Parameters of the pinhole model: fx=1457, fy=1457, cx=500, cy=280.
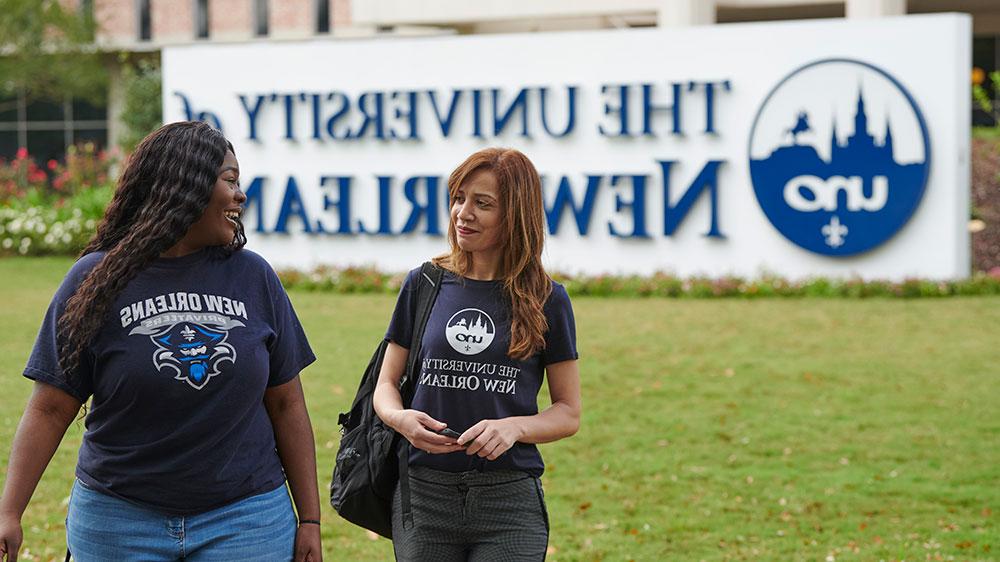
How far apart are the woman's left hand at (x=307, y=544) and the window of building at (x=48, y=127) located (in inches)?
1493

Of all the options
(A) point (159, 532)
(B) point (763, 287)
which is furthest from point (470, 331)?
(B) point (763, 287)

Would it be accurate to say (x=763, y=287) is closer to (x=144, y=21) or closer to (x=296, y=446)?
(x=296, y=446)

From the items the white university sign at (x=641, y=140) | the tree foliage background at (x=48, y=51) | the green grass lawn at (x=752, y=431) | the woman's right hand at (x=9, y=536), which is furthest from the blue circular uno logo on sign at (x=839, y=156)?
the tree foliage background at (x=48, y=51)

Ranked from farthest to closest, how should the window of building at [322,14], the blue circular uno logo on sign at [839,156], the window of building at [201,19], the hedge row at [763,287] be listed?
1. the window of building at [201,19]
2. the window of building at [322,14]
3. the blue circular uno logo on sign at [839,156]
4. the hedge row at [763,287]

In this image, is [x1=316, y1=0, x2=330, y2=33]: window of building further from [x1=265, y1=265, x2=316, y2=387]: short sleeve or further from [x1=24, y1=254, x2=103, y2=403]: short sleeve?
[x1=24, y1=254, x2=103, y2=403]: short sleeve

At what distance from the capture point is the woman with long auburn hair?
3.74 metres

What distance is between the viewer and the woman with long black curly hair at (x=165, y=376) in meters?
3.20

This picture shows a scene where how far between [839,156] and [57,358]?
43.5ft

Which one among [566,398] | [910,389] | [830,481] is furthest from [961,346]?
[566,398]

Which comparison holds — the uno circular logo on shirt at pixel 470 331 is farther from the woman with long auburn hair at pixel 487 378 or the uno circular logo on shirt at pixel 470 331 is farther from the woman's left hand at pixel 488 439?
the woman's left hand at pixel 488 439

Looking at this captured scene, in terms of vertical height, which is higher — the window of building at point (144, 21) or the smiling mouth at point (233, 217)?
the window of building at point (144, 21)

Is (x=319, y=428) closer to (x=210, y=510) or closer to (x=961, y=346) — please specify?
(x=961, y=346)

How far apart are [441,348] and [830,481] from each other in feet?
16.4

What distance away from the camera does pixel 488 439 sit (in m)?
3.56
